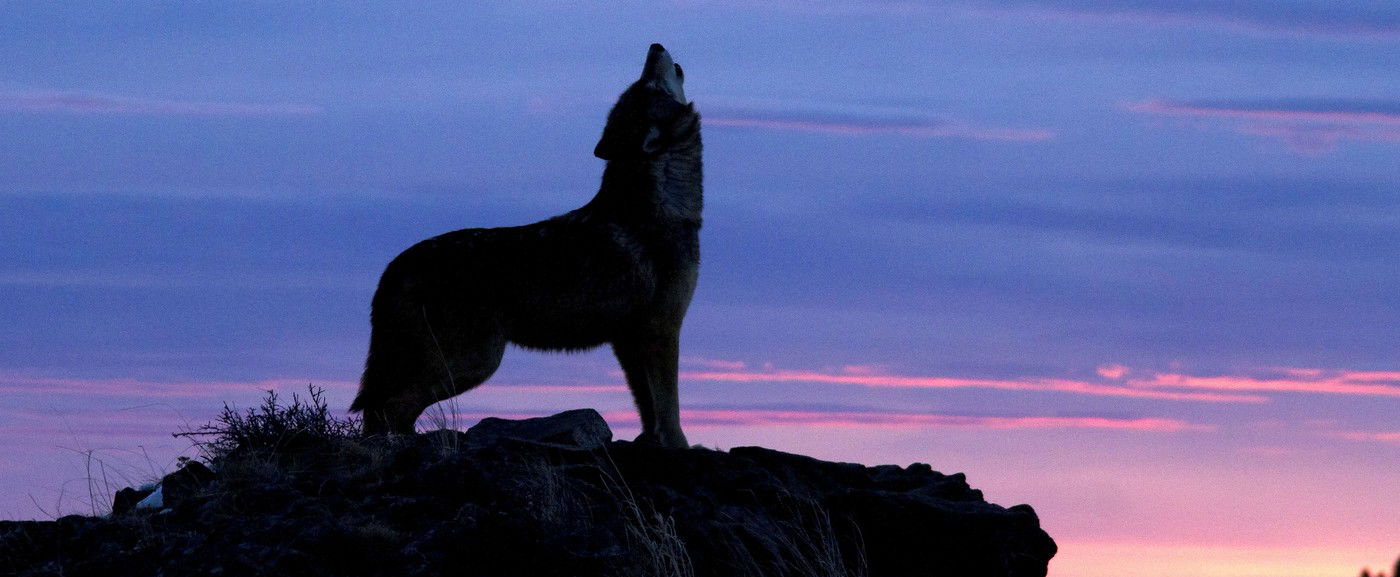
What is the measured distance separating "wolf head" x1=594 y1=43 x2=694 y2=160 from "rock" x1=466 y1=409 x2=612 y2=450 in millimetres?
2402

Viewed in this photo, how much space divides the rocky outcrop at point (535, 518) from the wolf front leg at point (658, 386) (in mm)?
1022

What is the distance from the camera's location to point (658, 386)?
1162cm

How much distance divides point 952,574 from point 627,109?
4.88 metres

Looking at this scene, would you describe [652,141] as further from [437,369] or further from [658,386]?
[437,369]

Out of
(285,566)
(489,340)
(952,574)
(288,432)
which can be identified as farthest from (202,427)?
(952,574)

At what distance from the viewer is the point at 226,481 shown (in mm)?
9227

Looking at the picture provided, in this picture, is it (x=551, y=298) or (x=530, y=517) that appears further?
(x=551, y=298)

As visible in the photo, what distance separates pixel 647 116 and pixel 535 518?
481 centimetres

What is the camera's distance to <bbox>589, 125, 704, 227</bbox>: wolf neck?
1202 centimetres

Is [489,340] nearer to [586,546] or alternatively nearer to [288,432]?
[288,432]

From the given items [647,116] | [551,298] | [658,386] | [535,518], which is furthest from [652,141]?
[535,518]

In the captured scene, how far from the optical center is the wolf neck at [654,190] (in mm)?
12023

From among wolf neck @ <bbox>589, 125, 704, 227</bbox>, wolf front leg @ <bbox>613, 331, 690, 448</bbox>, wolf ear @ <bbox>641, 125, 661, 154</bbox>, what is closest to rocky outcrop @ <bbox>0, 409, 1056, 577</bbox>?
wolf front leg @ <bbox>613, 331, 690, 448</bbox>

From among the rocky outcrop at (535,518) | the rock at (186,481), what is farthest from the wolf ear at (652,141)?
the rock at (186,481)
